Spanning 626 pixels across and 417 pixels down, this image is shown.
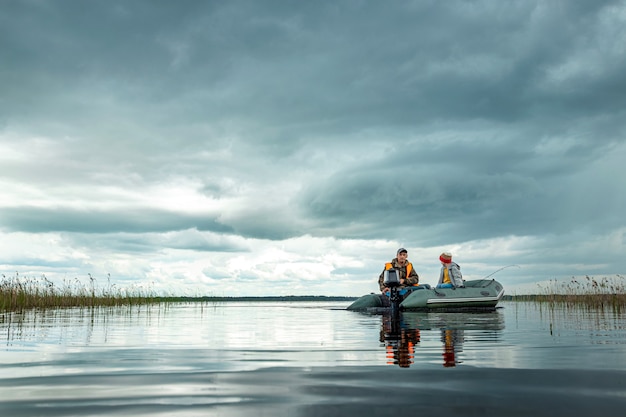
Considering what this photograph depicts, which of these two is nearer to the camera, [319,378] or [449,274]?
[319,378]

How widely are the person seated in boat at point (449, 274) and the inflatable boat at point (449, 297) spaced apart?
283mm

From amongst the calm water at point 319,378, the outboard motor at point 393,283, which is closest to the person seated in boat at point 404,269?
the outboard motor at point 393,283

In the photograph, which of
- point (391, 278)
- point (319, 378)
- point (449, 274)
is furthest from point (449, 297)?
point (319, 378)

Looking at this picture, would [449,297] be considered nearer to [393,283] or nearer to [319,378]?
[393,283]

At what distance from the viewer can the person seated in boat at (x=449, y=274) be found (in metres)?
20.9

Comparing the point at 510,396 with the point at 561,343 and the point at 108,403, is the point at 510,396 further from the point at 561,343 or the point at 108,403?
the point at 561,343

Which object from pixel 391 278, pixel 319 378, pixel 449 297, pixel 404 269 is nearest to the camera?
pixel 319 378

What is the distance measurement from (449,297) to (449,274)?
1.17 meters

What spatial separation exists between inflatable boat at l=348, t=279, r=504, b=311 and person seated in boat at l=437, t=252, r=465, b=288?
28 cm

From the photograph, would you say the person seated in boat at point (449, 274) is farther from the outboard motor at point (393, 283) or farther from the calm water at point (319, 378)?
the calm water at point (319, 378)

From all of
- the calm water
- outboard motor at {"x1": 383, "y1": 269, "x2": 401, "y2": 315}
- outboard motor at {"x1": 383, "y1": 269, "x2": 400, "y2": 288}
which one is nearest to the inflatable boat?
outboard motor at {"x1": 383, "y1": 269, "x2": 401, "y2": 315}

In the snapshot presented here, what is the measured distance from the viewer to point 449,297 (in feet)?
66.1

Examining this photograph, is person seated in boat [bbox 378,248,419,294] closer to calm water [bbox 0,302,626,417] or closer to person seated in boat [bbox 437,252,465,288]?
person seated in boat [bbox 437,252,465,288]

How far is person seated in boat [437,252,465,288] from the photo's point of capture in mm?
20906
